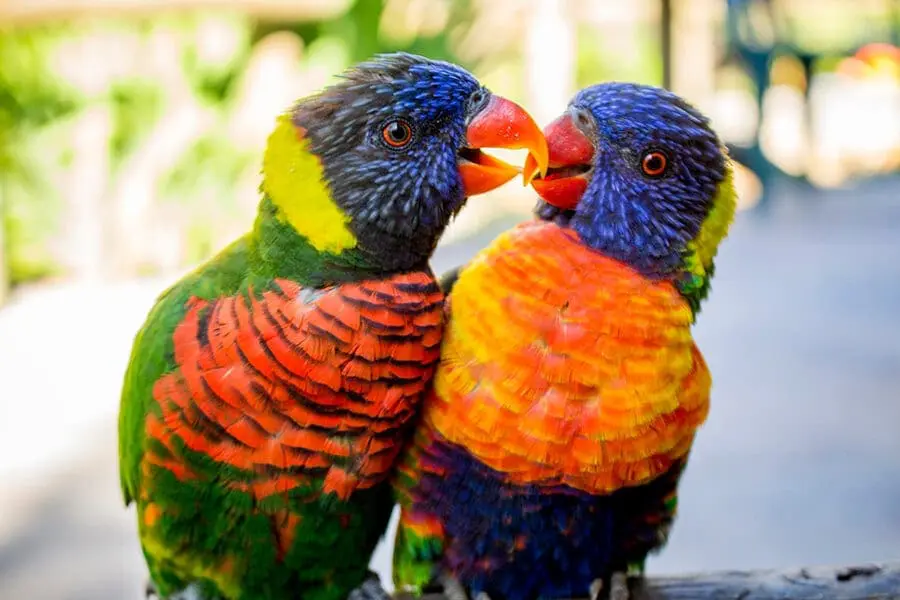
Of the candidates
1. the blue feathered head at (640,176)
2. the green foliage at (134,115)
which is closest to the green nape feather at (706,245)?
the blue feathered head at (640,176)

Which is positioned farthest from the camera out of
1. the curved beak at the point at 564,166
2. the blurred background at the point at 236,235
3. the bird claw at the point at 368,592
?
the blurred background at the point at 236,235

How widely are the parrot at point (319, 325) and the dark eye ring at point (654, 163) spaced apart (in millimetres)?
166

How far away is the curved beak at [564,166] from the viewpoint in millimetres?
1424

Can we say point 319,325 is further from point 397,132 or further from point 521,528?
point 521,528

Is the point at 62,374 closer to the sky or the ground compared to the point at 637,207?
closer to the ground

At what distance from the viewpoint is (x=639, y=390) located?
1.36 m

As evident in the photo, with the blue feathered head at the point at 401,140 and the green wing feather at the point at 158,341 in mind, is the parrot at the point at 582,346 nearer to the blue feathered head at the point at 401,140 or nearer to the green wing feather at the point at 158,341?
the blue feathered head at the point at 401,140

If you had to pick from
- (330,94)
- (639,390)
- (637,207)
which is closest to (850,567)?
(639,390)

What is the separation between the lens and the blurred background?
12.0ft

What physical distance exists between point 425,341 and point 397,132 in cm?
33

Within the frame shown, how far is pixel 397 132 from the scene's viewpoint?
4.42ft

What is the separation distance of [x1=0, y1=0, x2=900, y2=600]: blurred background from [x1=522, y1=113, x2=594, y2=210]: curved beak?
7.79 ft

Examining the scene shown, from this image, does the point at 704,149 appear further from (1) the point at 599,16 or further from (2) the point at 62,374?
(1) the point at 599,16

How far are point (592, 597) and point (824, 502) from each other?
263 centimetres
